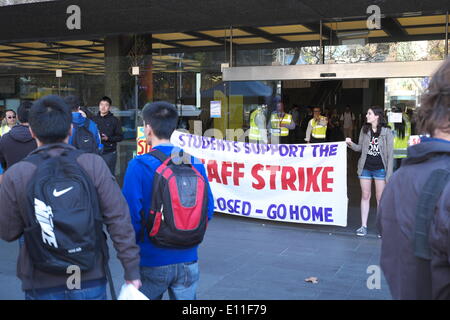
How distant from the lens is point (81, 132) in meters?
6.78

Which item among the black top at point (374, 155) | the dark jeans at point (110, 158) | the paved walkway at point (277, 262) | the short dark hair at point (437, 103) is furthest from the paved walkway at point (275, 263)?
the short dark hair at point (437, 103)

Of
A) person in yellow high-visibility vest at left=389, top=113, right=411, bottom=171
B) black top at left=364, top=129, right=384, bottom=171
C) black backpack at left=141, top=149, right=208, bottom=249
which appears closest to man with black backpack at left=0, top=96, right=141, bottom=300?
black backpack at left=141, top=149, right=208, bottom=249

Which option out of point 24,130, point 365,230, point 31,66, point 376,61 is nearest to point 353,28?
point 376,61

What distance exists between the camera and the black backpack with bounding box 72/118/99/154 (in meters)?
6.63

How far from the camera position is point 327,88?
Answer: 25047 millimetres

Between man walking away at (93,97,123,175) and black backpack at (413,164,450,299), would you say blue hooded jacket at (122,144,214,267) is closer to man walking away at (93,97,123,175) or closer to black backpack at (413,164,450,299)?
black backpack at (413,164,450,299)

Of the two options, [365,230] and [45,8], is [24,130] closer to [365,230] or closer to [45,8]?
[45,8]

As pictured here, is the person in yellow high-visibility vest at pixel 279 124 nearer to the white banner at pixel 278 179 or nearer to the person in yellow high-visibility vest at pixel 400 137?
the person in yellow high-visibility vest at pixel 400 137

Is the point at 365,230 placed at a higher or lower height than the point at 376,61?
lower

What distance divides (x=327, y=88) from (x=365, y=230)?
18.3 m

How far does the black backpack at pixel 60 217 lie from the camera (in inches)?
98.2

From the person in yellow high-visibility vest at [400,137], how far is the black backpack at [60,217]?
8611 mm

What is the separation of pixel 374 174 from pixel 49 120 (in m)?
5.67

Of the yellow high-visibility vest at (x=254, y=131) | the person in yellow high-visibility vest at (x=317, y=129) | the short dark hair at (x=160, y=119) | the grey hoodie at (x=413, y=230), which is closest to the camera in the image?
the grey hoodie at (x=413, y=230)
